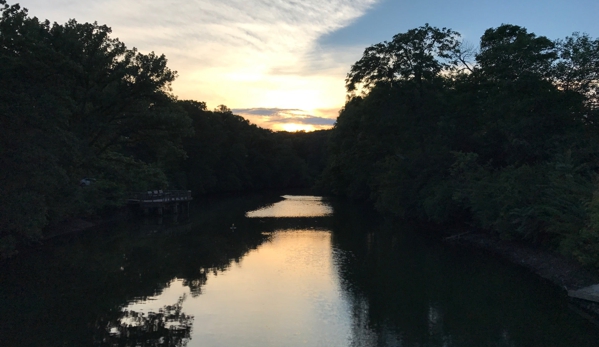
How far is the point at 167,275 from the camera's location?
70.7 feet

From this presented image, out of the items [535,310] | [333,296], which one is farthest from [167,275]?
[535,310]

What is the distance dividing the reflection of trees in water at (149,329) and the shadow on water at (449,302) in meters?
4.86

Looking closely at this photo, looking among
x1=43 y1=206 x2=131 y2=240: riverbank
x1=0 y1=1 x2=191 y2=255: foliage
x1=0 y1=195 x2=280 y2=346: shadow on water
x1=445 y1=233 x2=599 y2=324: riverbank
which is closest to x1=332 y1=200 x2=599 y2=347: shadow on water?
x1=445 y1=233 x2=599 y2=324: riverbank

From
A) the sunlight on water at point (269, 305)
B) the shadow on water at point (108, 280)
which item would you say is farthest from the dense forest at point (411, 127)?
the sunlight on water at point (269, 305)

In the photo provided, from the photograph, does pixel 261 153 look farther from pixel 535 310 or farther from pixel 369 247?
pixel 535 310

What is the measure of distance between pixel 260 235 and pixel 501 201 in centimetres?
1614

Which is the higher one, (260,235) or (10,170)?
(10,170)

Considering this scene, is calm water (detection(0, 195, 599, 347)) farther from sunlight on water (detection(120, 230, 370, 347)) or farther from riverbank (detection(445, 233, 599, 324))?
riverbank (detection(445, 233, 599, 324))

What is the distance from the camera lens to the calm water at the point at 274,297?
13.8 metres

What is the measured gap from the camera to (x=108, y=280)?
2061 centimetres

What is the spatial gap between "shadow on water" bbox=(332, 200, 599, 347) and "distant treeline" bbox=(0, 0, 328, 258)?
14144mm

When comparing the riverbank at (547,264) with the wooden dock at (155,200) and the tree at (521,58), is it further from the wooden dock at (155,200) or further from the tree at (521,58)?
the wooden dock at (155,200)

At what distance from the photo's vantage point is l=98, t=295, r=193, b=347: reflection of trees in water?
13258mm

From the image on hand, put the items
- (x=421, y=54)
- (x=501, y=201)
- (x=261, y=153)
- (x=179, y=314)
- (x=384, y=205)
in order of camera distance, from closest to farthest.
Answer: (x=179, y=314) < (x=501, y=201) < (x=421, y=54) < (x=384, y=205) < (x=261, y=153)
